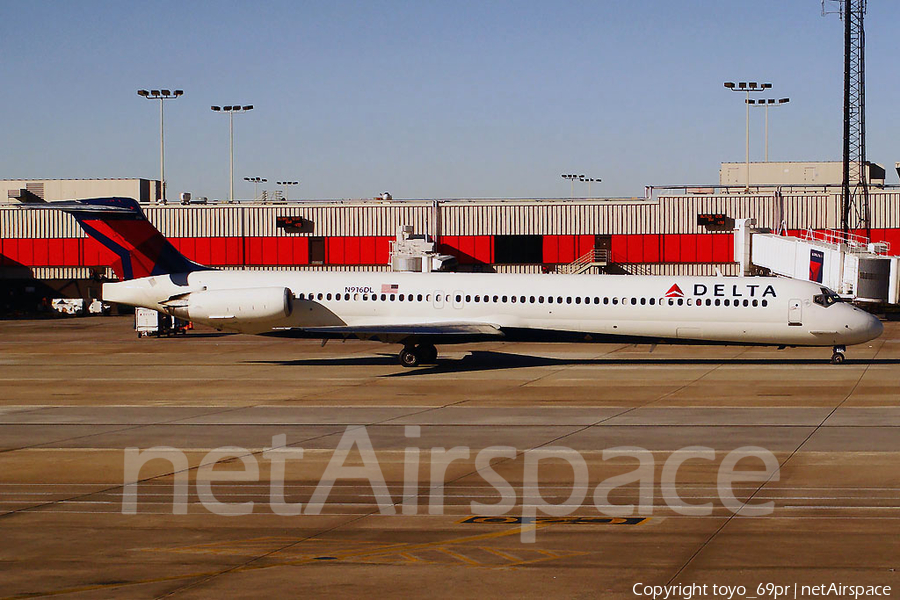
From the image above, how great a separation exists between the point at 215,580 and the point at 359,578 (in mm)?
1662

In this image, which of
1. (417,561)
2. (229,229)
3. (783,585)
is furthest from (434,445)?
(229,229)

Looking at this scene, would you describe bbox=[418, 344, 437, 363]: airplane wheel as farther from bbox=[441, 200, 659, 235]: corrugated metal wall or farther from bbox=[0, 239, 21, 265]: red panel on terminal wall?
bbox=[0, 239, 21, 265]: red panel on terminal wall

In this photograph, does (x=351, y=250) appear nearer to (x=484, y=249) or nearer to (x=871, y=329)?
(x=484, y=249)

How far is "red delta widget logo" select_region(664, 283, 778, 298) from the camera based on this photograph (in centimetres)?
3653

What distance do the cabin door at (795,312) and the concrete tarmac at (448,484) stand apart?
240 cm

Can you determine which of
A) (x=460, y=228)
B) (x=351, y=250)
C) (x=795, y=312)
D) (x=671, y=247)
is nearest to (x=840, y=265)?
(x=795, y=312)

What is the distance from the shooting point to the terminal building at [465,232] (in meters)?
70.3

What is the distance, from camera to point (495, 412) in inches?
1023

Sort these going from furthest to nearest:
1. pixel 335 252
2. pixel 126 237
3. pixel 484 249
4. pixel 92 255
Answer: pixel 92 255 < pixel 335 252 < pixel 484 249 < pixel 126 237

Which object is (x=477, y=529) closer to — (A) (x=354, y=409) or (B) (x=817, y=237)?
(A) (x=354, y=409)

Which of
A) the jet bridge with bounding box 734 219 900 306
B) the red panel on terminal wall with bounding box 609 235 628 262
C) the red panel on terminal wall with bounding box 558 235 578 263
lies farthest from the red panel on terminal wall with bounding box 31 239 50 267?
the jet bridge with bounding box 734 219 900 306

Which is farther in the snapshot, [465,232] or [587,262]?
[465,232]

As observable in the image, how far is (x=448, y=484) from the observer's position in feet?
55.5

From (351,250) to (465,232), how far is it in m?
8.53
